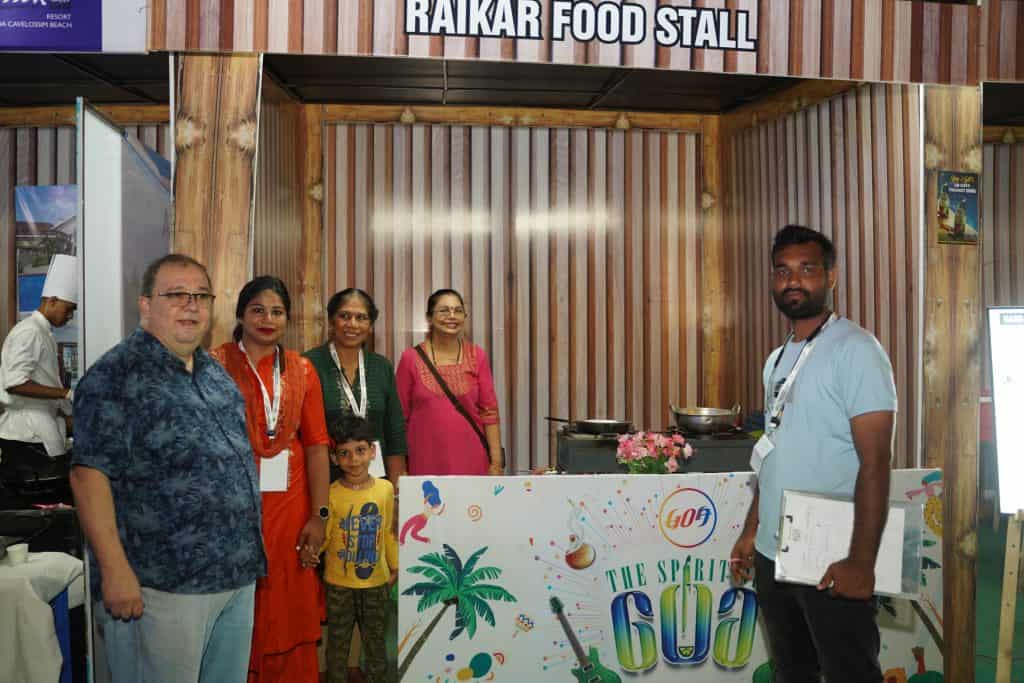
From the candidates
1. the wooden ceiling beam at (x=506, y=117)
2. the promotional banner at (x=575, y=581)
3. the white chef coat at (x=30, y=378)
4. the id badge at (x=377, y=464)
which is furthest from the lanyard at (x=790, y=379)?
the white chef coat at (x=30, y=378)

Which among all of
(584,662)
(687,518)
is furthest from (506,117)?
(584,662)

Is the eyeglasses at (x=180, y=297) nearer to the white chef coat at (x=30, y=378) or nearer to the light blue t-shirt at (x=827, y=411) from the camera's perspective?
the light blue t-shirt at (x=827, y=411)

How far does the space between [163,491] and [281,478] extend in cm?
83

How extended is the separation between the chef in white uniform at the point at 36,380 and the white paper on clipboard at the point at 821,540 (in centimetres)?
375

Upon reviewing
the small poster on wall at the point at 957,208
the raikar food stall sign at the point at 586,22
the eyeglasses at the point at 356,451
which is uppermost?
the raikar food stall sign at the point at 586,22

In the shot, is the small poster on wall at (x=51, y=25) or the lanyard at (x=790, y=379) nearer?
the lanyard at (x=790, y=379)

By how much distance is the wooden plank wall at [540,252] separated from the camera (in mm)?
5508

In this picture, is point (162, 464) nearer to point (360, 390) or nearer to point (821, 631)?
point (360, 390)

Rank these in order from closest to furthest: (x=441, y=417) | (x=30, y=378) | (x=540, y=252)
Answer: (x=441, y=417) → (x=30, y=378) → (x=540, y=252)

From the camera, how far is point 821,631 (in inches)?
88.6

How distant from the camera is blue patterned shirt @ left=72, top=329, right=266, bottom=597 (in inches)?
81.3

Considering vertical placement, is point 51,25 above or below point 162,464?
above

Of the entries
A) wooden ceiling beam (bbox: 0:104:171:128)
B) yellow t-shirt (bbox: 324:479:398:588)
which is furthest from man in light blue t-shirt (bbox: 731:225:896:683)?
wooden ceiling beam (bbox: 0:104:171:128)

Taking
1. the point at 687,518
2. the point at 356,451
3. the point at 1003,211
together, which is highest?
the point at 1003,211
